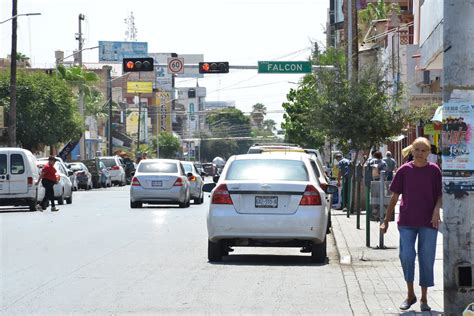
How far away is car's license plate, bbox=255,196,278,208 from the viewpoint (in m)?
16.2

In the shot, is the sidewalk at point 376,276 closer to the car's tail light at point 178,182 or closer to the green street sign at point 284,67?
the car's tail light at point 178,182

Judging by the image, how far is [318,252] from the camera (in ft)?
54.6

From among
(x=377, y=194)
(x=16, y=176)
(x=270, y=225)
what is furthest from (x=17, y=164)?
(x=270, y=225)

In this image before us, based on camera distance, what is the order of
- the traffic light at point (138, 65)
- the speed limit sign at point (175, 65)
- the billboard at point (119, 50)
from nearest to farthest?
the traffic light at point (138, 65)
the speed limit sign at point (175, 65)
the billboard at point (119, 50)

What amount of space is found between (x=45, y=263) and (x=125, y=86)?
134m

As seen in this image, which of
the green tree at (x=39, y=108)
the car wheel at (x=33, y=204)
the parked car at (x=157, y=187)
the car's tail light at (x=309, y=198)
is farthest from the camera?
the green tree at (x=39, y=108)

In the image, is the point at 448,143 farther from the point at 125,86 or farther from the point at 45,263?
the point at 125,86

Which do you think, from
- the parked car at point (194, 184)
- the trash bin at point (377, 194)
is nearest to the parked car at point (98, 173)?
the parked car at point (194, 184)

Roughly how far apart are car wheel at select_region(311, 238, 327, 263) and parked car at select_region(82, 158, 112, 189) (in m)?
45.1

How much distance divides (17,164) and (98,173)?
28625mm

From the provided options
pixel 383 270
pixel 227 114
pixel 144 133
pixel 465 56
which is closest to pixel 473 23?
A: pixel 465 56

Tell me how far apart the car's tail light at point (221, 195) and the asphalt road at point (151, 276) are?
0.90 m

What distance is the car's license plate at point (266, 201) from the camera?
16.2 meters

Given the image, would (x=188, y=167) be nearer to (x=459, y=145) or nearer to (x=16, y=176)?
(x=16, y=176)
